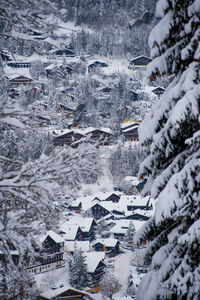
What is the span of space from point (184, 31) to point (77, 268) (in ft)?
99.9

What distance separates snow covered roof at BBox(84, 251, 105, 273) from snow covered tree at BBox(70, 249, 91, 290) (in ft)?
4.51

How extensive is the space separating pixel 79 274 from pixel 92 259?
363 centimetres

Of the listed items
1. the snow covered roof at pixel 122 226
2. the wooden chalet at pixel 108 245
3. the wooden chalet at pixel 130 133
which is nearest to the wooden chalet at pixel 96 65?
the wooden chalet at pixel 130 133

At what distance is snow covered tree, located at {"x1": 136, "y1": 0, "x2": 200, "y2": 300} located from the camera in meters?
3.56

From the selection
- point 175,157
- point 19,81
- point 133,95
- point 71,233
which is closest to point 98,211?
point 71,233

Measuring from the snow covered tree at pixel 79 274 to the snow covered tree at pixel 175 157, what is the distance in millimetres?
28891

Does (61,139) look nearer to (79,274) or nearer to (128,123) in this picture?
(79,274)

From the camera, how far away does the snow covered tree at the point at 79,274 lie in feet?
104

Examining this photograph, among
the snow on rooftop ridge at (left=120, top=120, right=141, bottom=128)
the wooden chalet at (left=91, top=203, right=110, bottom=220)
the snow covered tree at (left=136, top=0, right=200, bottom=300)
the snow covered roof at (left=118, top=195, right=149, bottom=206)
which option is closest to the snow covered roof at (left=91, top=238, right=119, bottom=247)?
the wooden chalet at (left=91, top=203, right=110, bottom=220)

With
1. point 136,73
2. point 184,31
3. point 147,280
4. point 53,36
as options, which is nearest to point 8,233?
point 147,280

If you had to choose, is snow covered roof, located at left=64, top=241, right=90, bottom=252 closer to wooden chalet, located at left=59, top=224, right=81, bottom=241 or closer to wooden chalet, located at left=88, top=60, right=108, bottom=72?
wooden chalet, located at left=59, top=224, right=81, bottom=241

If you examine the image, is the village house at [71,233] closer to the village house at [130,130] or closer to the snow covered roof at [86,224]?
the snow covered roof at [86,224]

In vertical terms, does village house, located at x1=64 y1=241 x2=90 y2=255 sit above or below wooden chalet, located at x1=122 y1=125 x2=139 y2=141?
below

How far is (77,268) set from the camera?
104ft
